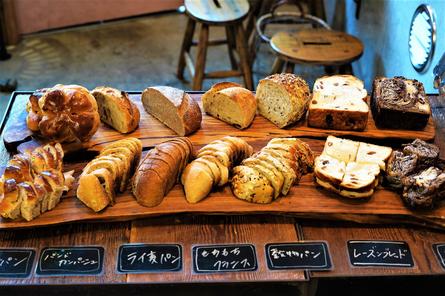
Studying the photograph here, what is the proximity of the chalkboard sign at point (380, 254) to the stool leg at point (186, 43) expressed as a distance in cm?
271

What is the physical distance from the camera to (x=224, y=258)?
1.82 metres

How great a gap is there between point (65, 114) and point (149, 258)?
0.74m

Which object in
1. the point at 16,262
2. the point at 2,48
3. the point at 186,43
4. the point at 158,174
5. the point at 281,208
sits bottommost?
the point at 2,48

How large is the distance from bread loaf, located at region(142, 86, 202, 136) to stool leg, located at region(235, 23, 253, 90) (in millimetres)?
1643

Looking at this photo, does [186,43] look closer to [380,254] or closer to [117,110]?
[117,110]

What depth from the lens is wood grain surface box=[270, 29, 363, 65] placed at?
3566 mm

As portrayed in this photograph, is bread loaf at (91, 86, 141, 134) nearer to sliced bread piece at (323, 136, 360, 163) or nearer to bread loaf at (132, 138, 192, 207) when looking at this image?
bread loaf at (132, 138, 192, 207)

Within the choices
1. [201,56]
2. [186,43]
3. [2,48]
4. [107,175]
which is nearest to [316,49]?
[201,56]

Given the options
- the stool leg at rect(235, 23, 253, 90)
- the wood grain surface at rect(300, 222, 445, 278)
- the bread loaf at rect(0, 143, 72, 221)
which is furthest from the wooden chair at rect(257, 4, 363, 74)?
the bread loaf at rect(0, 143, 72, 221)

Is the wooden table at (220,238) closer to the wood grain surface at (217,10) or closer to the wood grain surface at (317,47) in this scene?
the wood grain surface at (317,47)

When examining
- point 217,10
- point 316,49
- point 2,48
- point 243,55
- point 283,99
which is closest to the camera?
point 283,99

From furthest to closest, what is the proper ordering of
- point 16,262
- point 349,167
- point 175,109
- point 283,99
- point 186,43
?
point 186,43
point 283,99
point 175,109
point 349,167
point 16,262

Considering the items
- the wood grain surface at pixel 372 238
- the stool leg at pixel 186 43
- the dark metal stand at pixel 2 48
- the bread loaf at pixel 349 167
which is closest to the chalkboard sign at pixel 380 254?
the wood grain surface at pixel 372 238

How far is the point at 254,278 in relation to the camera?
5.77 ft
